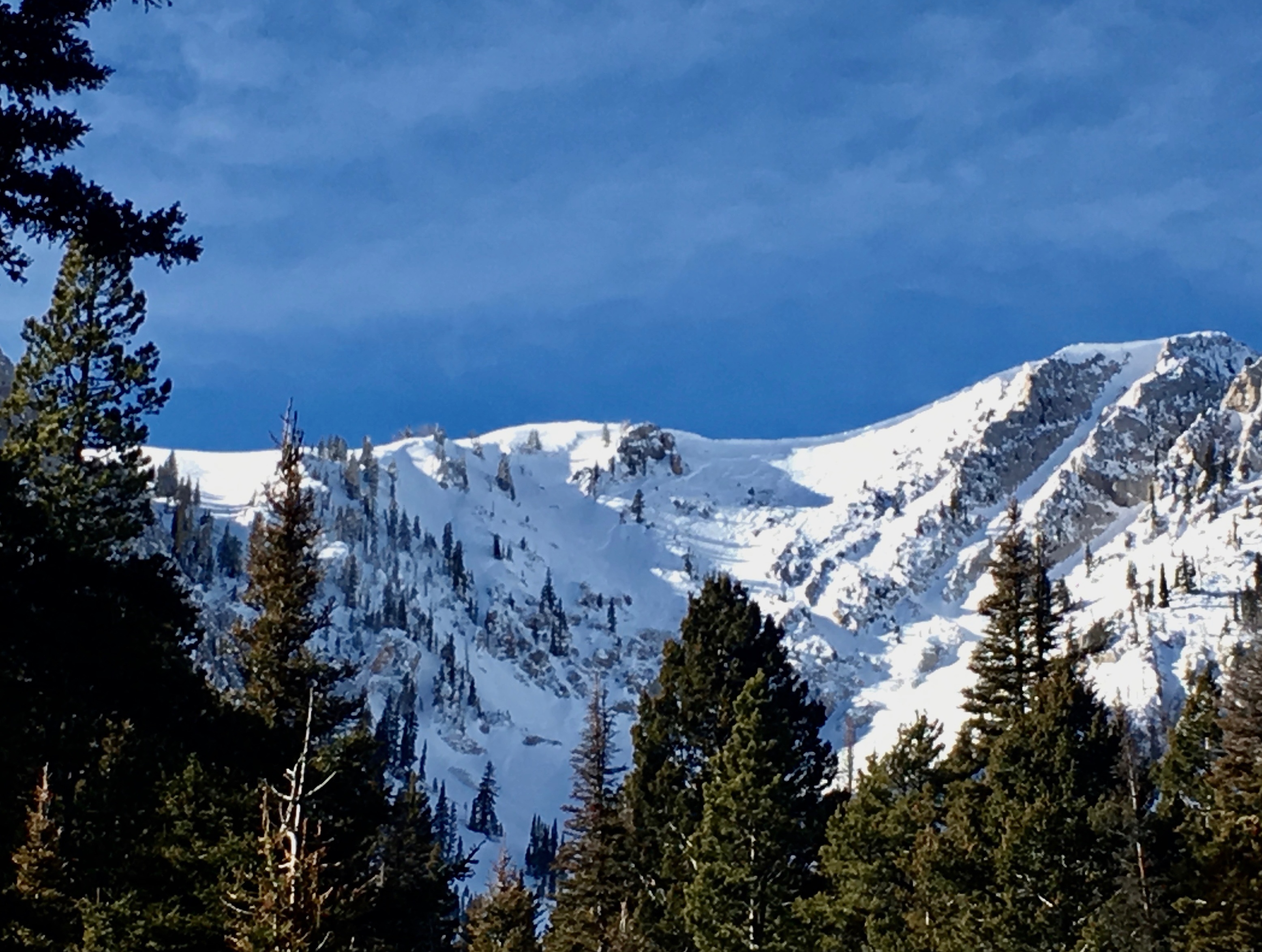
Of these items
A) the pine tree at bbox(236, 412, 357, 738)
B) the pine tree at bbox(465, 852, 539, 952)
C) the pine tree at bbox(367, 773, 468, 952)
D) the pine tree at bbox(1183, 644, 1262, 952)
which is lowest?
the pine tree at bbox(465, 852, 539, 952)

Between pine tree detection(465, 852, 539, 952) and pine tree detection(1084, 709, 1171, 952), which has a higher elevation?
pine tree detection(1084, 709, 1171, 952)

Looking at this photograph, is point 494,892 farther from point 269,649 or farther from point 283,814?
point 283,814

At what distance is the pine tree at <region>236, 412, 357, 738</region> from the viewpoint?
2288 centimetres

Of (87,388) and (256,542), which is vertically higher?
(87,388)

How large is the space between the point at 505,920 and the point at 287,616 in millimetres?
27474

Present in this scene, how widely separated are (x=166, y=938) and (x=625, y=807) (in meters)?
Answer: 17.2

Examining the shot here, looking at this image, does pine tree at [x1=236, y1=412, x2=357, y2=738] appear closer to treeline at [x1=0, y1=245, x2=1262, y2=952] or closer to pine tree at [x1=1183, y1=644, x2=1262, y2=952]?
treeline at [x1=0, y1=245, x2=1262, y2=952]

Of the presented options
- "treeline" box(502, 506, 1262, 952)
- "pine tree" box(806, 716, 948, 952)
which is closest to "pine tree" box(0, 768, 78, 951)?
"treeline" box(502, 506, 1262, 952)

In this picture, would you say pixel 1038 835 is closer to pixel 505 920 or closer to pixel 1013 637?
pixel 1013 637

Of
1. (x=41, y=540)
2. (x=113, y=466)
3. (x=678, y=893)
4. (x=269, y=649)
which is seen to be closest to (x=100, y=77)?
(x=41, y=540)

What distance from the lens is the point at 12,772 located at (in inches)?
533

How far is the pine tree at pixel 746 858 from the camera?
28.5 m

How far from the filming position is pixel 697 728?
116 ft

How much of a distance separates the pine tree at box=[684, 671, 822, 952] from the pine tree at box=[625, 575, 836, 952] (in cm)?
305
